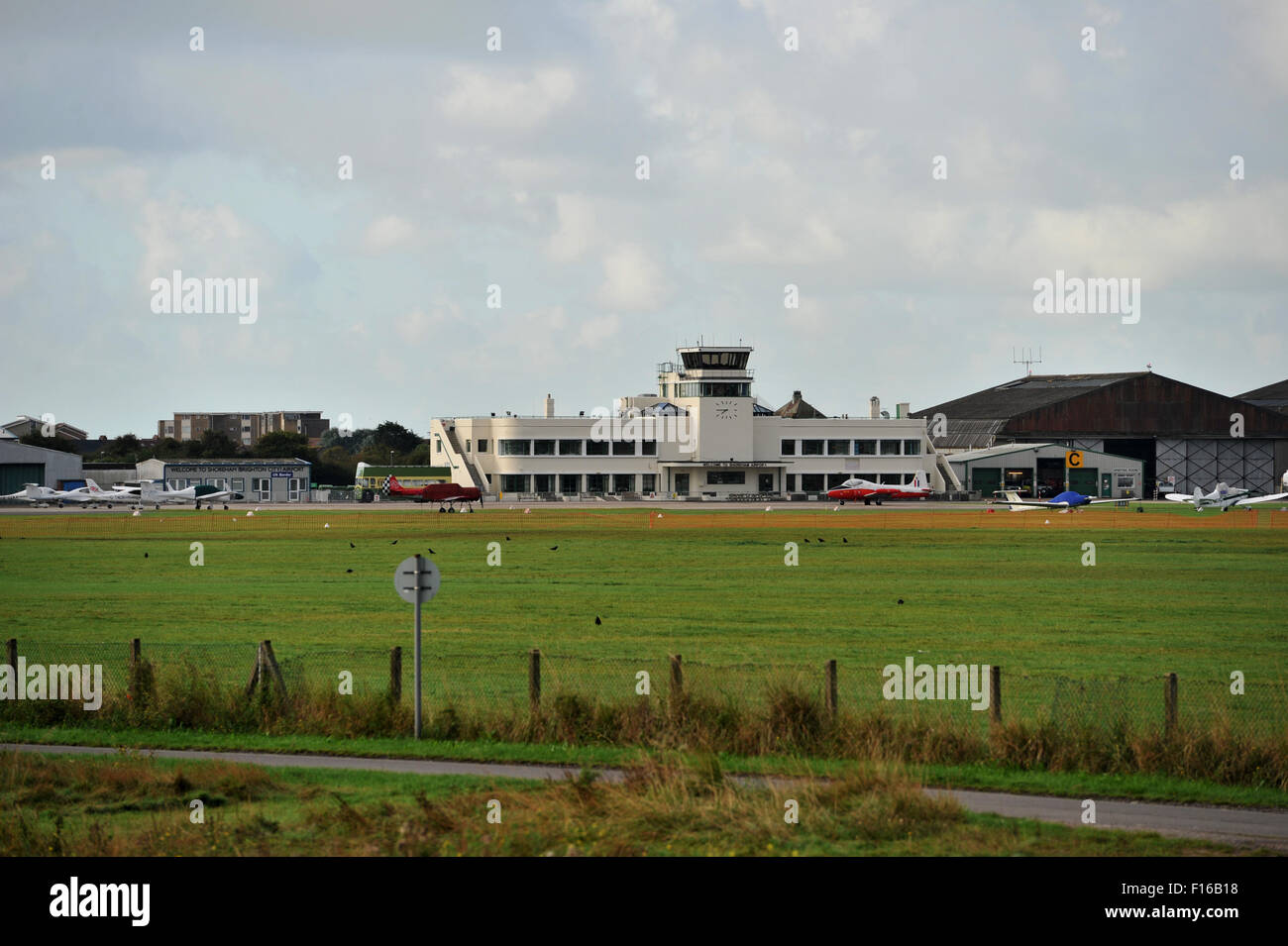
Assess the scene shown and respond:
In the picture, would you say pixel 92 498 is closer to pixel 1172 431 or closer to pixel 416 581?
pixel 416 581

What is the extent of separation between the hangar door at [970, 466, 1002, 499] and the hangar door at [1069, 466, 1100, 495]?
770 centimetres

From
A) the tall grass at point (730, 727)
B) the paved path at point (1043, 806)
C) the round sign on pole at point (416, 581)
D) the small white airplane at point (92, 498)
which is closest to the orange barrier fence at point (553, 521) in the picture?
the small white airplane at point (92, 498)

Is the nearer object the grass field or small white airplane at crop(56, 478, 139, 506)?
the grass field

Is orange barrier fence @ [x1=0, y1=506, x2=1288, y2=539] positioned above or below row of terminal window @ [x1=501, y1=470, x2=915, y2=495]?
below

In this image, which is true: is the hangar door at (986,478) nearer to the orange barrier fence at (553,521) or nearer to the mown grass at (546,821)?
the orange barrier fence at (553,521)

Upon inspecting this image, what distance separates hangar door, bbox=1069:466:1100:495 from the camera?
148m

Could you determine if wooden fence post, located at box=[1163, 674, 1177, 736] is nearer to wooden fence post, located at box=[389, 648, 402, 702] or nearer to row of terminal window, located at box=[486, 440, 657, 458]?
wooden fence post, located at box=[389, 648, 402, 702]

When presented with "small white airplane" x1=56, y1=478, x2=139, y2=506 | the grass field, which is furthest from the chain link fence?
"small white airplane" x1=56, y1=478, x2=139, y2=506

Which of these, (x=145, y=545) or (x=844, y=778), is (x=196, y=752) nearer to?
(x=844, y=778)

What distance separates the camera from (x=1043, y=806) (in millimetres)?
16719

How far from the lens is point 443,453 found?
16262 centimetres

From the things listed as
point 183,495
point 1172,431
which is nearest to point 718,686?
point 183,495

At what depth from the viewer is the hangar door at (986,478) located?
151 meters
